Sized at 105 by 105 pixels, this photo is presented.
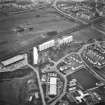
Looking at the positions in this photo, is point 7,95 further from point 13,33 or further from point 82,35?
point 82,35

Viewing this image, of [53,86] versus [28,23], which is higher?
[28,23]

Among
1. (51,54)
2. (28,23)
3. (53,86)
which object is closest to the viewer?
(53,86)

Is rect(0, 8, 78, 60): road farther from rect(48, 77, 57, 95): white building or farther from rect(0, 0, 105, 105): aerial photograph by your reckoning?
rect(48, 77, 57, 95): white building

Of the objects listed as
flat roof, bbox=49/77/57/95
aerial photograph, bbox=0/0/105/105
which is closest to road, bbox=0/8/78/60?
aerial photograph, bbox=0/0/105/105

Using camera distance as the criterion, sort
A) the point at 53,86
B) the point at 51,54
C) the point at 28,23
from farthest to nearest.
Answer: the point at 28,23 < the point at 51,54 < the point at 53,86

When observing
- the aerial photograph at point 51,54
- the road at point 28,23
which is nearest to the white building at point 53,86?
the aerial photograph at point 51,54

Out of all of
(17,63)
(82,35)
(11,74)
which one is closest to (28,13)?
(82,35)

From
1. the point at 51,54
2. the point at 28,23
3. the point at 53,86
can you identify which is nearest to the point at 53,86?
the point at 53,86

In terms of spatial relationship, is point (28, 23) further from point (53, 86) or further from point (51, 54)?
point (53, 86)

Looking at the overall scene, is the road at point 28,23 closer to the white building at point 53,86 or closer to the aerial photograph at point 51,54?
the aerial photograph at point 51,54
